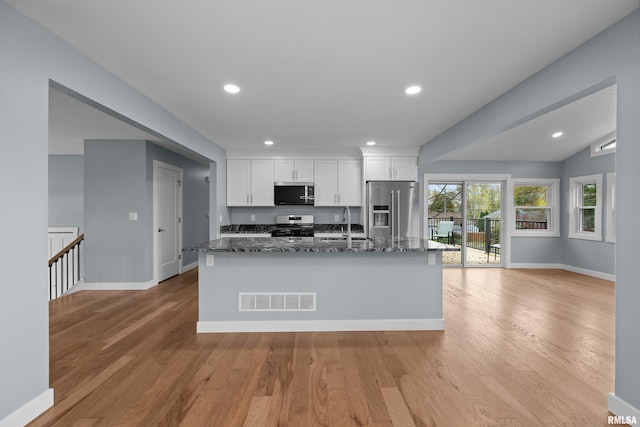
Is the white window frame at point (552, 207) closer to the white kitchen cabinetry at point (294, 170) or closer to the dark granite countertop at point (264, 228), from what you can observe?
the dark granite countertop at point (264, 228)

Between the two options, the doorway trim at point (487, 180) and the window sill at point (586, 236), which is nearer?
the window sill at point (586, 236)

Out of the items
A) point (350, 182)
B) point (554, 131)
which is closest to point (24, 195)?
point (350, 182)

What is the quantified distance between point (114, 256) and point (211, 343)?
3.00m

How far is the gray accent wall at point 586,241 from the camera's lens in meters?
5.33

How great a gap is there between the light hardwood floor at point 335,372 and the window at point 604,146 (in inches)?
130

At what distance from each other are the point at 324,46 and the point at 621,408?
116 inches

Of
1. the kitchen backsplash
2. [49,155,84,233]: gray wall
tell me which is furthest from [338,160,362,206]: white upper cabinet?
[49,155,84,233]: gray wall

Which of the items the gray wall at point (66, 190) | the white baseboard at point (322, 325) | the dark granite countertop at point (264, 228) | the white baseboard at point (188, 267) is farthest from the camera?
the white baseboard at point (188, 267)

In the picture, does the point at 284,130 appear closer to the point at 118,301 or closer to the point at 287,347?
the point at 287,347

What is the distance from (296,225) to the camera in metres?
5.73

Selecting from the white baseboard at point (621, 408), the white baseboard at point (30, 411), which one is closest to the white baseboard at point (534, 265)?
the white baseboard at point (621, 408)

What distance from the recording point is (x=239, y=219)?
5895mm

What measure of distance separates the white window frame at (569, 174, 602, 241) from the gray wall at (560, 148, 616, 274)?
62 millimetres

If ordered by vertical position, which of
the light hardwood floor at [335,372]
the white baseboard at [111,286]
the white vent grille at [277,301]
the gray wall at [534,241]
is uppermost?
the gray wall at [534,241]
